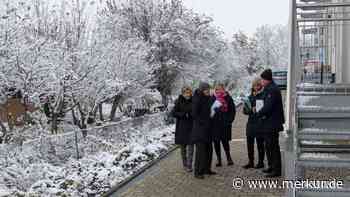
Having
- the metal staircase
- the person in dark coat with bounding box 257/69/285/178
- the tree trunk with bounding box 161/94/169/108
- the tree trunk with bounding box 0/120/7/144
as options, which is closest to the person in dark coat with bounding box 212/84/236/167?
the person in dark coat with bounding box 257/69/285/178

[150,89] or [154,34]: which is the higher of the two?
[154,34]

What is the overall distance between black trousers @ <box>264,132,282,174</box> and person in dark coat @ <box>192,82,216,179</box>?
41.9 inches

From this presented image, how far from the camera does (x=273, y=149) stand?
8156 mm

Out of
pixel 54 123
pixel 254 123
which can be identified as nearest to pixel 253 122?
pixel 254 123

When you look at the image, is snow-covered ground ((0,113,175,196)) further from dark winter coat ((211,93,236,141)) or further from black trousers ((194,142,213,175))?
dark winter coat ((211,93,236,141))

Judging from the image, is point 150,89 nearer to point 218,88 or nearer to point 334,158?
point 218,88

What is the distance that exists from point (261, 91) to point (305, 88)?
84 centimetres

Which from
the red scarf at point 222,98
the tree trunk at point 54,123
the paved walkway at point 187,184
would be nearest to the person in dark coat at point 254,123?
the paved walkway at point 187,184

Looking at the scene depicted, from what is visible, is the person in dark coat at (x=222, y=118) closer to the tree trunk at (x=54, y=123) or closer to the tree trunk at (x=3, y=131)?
the tree trunk at (x=3, y=131)

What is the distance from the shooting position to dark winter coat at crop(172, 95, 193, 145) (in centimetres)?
909

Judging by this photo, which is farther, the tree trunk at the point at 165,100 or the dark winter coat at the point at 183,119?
the tree trunk at the point at 165,100

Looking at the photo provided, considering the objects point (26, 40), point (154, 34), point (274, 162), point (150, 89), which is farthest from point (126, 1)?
point (274, 162)

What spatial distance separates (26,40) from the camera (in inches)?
483

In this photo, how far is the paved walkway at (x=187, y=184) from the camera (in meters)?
7.61
